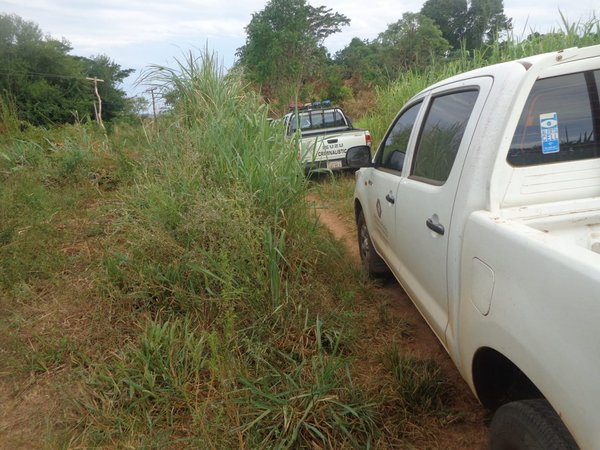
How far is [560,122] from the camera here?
6.22 feet

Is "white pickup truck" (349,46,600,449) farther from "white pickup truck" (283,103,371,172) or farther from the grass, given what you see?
"white pickup truck" (283,103,371,172)

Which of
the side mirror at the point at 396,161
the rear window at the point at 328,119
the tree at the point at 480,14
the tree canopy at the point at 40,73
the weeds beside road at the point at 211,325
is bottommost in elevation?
the weeds beside road at the point at 211,325

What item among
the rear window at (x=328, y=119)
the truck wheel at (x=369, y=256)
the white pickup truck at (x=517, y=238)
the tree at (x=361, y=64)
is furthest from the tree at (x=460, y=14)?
the white pickup truck at (x=517, y=238)

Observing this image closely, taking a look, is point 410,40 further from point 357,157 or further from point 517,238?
point 517,238

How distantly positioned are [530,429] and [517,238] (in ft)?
2.00

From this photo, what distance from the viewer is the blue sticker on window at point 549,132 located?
74.2 inches

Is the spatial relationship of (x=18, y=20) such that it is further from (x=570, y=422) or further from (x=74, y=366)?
(x=570, y=422)

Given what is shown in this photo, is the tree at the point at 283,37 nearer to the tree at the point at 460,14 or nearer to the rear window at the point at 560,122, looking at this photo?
the rear window at the point at 560,122

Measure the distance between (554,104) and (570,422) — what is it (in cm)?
137

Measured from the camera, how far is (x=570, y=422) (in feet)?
3.79

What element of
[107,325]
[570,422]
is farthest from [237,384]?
[570,422]

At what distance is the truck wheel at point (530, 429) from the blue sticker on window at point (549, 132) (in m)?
1.10

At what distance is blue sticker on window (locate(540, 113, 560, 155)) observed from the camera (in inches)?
74.2

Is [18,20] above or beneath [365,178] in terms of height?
above
